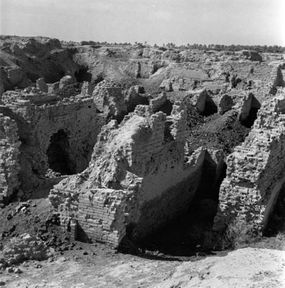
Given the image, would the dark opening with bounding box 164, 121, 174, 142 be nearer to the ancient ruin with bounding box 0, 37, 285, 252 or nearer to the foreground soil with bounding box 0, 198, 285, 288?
the ancient ruin with bounding box 0, 37, 285, 252

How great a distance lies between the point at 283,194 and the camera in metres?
12.5

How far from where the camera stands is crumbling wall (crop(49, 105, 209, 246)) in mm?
9266

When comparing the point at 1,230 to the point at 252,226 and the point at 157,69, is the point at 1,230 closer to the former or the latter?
the point at 252,226

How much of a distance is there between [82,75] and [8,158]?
123 feet

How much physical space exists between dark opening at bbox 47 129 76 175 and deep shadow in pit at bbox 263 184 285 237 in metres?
6.45

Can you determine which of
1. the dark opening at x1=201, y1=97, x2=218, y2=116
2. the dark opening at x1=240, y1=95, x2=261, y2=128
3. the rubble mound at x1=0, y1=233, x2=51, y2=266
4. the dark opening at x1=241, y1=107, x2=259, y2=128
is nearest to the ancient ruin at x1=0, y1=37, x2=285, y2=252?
the rubble mound at x1=0, y1=233, x2=51, y2=266

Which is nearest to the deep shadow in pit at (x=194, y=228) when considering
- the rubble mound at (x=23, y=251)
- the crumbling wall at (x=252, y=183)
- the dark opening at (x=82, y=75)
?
the crumbling wall at (x=252, y=183)

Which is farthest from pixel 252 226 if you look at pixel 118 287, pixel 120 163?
pixel 118 287

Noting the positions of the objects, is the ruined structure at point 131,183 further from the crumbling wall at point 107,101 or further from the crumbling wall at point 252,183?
the crumbling wall at point 107,101

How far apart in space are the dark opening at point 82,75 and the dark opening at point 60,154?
106 feet

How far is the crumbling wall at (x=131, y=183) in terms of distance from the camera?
927 centimetres

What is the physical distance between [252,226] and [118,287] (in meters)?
4.12

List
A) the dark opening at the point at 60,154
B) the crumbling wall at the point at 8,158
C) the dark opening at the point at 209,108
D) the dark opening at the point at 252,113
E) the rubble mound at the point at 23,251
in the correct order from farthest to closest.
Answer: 1. the dark opening at the point at 209,108
2. the dark opening at the point at 252,113
3. the dark opening at the point at 60,154
4. the crumbling wall at the point at 8,158
5. the rubble mound at the point at 23,251

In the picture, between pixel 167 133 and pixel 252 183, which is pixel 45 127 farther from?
pixel 252 183
